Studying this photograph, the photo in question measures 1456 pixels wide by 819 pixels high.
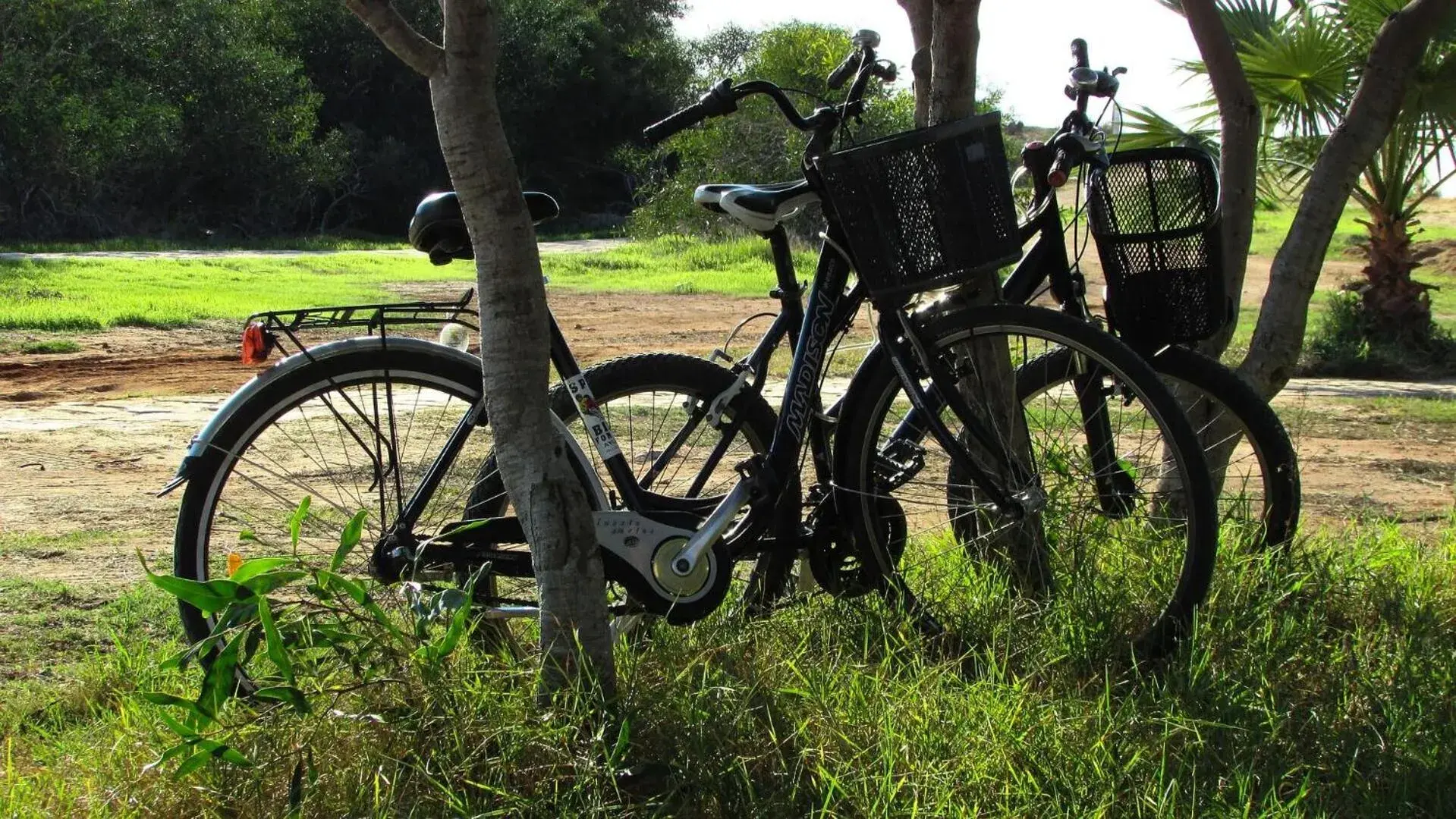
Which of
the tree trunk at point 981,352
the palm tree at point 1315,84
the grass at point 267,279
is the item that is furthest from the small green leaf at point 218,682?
the grass at point 267,279

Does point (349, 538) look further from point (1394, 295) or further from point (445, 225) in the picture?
point (1394, 295)

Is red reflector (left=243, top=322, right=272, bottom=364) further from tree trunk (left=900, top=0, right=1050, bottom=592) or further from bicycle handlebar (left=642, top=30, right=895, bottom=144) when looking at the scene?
tree trunk (left=900, top=0, right=1050, bottom=592)

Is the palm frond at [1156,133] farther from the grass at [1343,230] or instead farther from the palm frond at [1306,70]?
the grass at [1343,230]

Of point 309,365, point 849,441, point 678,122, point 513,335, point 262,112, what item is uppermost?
point 262,112

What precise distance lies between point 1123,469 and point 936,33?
1.19m

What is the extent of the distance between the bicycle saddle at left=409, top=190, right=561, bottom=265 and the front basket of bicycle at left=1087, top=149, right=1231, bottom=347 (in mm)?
1356

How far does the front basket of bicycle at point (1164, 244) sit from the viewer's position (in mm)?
3541

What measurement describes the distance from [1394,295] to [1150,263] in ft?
27.2

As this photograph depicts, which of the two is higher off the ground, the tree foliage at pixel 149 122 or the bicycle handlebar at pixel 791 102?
the tree foliage at pixel 149 122

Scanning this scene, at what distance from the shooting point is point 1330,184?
13.7 ft

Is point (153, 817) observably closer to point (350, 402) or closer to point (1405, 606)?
point (350, 402)

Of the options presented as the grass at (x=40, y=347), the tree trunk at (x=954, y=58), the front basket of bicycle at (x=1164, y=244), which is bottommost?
the grass at (x=40, y=347)

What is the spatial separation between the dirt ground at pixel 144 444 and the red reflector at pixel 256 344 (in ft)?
4.43

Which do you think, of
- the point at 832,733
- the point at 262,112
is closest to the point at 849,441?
the point at 832,733
